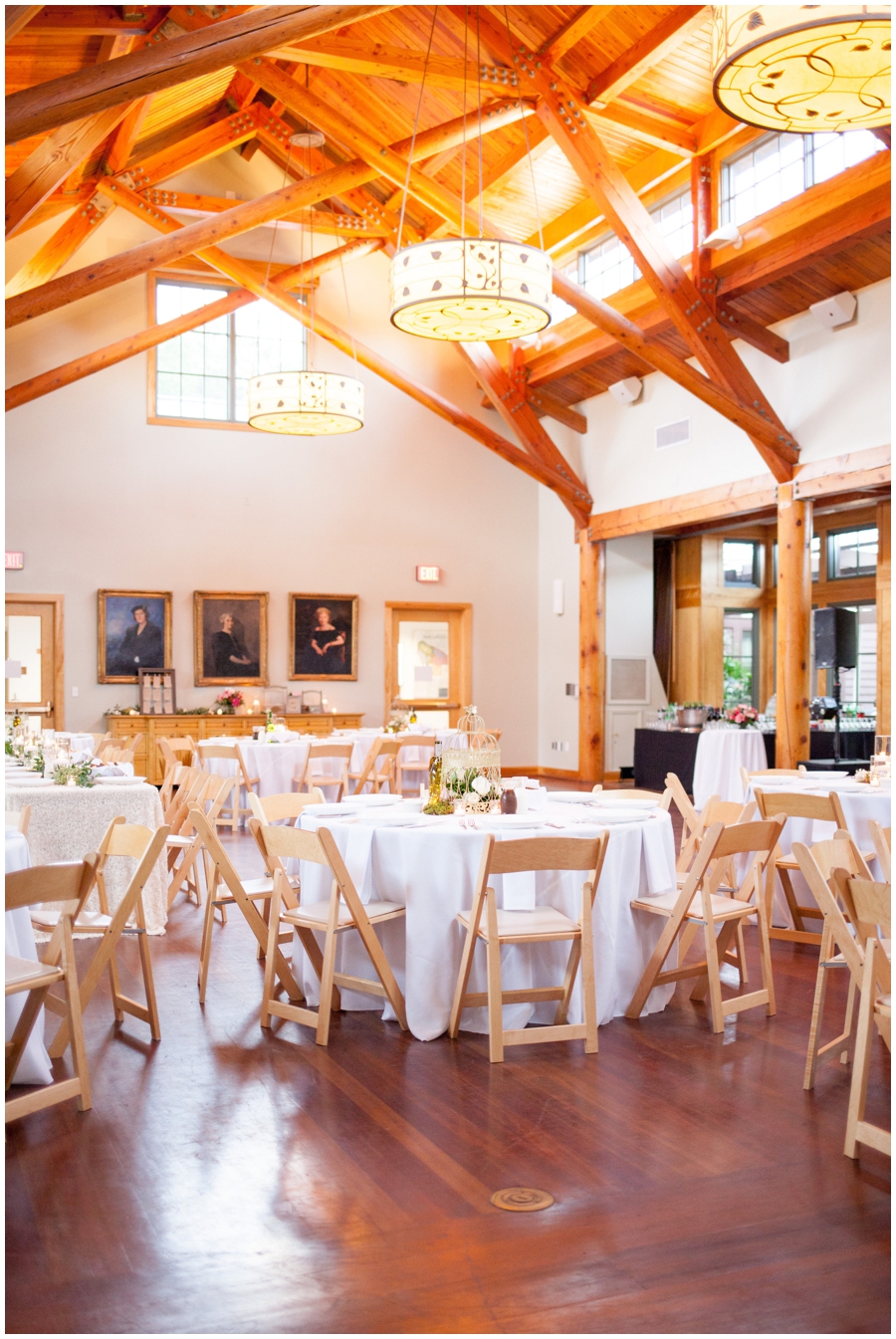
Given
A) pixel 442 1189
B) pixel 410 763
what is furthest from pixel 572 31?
pixel 442 1189

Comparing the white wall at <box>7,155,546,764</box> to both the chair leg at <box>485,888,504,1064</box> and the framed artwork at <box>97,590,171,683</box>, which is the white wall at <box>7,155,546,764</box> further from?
the chair leg at <box>485,888,504,1064</box>

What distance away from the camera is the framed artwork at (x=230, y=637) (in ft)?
46.6

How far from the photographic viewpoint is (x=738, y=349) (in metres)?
11.7

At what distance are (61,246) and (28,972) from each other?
34.2 ft

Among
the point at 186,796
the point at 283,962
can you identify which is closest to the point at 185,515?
the point at 186,796

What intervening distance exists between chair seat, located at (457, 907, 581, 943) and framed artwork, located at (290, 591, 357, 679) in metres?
10.4

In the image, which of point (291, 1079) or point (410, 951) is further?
point (410, 951)

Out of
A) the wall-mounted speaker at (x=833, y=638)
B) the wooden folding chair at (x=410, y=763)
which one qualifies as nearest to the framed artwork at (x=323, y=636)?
the wooden folding chair at (x=410, y=763)

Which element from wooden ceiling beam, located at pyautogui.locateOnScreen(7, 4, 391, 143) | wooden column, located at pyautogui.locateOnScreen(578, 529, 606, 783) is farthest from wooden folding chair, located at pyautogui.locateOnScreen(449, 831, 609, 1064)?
wooden column, located at pyautogui.locateOnScreen(578, 529, 606, 783)

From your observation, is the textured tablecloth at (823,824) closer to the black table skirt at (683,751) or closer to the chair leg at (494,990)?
the chair leg at (494,990)

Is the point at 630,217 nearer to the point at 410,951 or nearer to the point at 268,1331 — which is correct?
the point at 410,951

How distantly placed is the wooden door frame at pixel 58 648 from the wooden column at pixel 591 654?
6.45 metres

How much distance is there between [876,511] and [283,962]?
1164cm

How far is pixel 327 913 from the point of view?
4.60 meters
